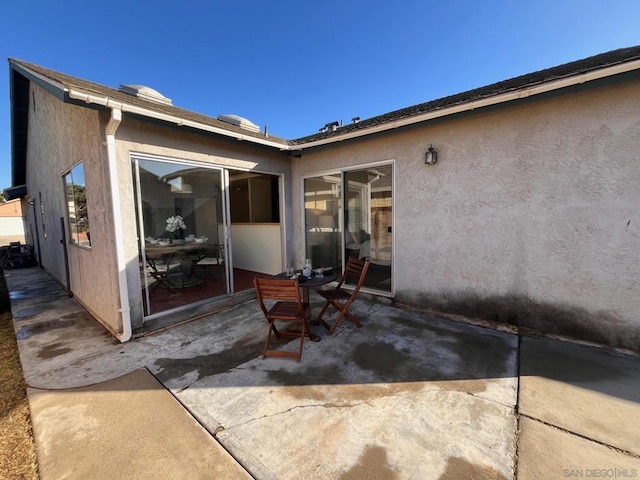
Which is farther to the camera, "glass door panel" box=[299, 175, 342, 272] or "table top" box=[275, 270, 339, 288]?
"glass door panel" box=[299, 175, 342, 272]

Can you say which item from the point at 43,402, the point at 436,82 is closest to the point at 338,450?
the point at 43,402

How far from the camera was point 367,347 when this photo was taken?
356 centimetres

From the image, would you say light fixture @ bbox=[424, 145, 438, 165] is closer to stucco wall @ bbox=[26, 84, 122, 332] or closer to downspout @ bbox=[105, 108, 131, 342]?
downspout @ bbox=[105, 108, 131, 342]

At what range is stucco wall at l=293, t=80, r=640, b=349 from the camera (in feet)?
10.8

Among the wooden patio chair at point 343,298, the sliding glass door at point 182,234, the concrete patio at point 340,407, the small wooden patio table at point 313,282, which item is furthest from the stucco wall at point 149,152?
the wooden patio chair at point 343,298

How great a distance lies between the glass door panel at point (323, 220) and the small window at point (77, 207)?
420cm

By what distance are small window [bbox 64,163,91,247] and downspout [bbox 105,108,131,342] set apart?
1394 millimetres

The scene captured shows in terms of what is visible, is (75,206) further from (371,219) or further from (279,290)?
(371,219)

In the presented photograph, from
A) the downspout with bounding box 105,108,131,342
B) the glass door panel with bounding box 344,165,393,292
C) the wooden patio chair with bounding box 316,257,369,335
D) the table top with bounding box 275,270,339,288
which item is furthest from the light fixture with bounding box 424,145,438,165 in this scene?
the downspout with bounding box 105,108,131,342

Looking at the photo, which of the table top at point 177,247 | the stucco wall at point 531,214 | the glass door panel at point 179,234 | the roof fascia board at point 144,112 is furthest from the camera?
the table top at point 177,247

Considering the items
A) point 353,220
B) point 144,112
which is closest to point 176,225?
point 144,112

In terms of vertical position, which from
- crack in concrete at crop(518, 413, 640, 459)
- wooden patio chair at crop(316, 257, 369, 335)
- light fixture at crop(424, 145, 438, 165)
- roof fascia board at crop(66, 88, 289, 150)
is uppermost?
roof fascia board at crop(66, 88, 289, 150)

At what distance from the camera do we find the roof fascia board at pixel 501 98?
2953 millimetres

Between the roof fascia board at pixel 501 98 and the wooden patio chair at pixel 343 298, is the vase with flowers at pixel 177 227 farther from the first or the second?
the roof fascia board at pixel 501 98
